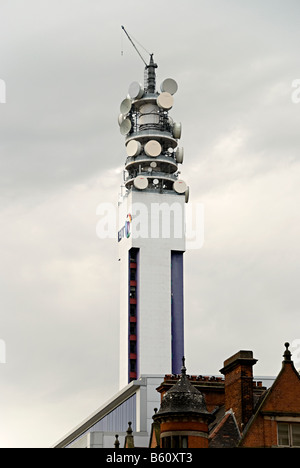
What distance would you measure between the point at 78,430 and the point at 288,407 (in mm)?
84031

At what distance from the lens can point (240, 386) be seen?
6400 centimetres

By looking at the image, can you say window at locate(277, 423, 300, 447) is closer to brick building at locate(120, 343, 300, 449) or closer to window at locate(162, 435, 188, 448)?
brick building at locate(120, 343, 300, 449)

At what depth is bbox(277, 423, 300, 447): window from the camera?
61.7 meters

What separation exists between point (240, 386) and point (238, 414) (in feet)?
5.20

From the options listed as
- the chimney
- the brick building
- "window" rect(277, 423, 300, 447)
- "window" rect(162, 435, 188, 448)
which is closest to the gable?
the brick building

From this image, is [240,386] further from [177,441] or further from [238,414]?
[177,441]

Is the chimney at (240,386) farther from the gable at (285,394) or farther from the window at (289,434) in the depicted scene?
the window at (289,434)

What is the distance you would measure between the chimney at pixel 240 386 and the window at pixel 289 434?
6.53ft

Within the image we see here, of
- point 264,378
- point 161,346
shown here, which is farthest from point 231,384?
point 161,346

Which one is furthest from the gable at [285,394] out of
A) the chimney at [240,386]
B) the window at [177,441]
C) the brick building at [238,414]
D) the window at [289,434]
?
the window at [177,441]

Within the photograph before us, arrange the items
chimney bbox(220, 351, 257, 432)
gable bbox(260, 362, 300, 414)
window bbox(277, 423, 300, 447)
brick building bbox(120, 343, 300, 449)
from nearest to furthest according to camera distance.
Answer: brick building bbox(120, 343, 300, 449)
window bbox(277, 423, 300, 447)
gable bbox(260, 362, 300, 414)
chimney bbox(220, 351, 257, 432)

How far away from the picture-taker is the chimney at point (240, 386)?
6300 cm
